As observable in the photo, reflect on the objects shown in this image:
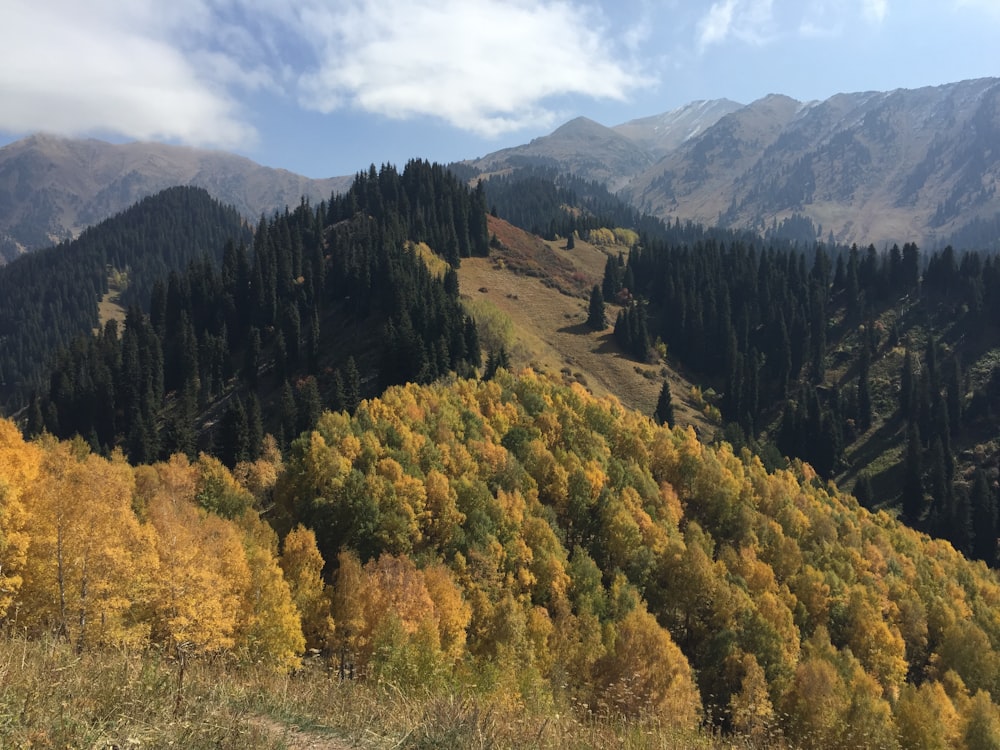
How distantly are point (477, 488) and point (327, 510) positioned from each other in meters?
15.3

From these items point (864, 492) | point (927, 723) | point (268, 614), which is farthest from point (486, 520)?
point (864, 492)

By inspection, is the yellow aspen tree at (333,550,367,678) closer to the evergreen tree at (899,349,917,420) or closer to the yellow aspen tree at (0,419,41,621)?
the yellow aspen tree at (0,419,41,621)

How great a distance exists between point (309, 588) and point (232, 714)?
38421 mm

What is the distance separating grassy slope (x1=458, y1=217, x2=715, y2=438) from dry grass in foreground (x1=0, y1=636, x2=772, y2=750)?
106m

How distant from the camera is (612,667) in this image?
44.1 meters

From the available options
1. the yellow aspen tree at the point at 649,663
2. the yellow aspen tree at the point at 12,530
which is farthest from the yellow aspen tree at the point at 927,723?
the yellow aspen tree at the point at 12,530

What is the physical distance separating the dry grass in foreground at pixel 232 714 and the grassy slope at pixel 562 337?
10641cm

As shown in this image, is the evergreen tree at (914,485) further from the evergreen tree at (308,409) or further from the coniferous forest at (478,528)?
the evergreen tree at (308,409)

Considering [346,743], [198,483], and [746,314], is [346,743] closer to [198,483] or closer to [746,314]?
[198,483]

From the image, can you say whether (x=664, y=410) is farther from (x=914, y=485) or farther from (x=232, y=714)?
(x=232, y=714)

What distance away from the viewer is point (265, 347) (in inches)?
5290

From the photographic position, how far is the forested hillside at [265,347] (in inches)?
3821

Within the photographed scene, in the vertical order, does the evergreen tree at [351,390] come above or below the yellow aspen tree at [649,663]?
above

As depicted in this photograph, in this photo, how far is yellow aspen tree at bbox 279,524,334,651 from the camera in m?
42.2
